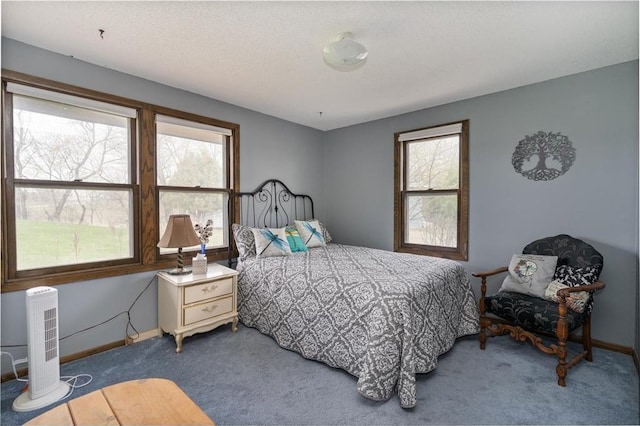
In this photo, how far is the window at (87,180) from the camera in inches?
87.4

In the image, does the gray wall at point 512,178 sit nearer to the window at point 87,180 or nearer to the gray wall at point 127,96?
the gray wall at point 127,96

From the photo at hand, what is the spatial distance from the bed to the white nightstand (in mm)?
216

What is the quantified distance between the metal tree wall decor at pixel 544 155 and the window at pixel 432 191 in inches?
20.8

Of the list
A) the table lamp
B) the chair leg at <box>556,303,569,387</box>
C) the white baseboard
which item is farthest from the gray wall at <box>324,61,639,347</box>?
the white baseboard

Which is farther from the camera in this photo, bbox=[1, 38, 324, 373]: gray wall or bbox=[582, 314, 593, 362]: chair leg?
bbox=[582, 314, 593, 362]: chair leg

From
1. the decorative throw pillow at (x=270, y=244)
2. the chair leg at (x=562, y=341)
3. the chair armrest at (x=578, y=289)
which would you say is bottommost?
the chair leg at (x=562, y=341)

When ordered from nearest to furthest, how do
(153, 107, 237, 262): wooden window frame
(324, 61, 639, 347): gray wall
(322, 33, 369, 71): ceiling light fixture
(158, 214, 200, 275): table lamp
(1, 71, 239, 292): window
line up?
(322, 33, 369, 71): ceiling light fixture
(1, 71, 239, 292): window
(324, 61, 639, 347): gray wall
(158, 214, 200, 275): table lamp
(153, 107, 237, 262): wooden window frame

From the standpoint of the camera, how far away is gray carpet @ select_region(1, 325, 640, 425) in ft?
5.79

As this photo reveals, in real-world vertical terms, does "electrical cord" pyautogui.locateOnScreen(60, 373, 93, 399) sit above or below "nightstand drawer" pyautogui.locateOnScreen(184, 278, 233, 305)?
below

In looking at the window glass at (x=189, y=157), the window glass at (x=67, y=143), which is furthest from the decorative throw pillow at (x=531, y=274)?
the window glass at (x=67, y=143)

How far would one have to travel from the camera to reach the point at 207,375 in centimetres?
218

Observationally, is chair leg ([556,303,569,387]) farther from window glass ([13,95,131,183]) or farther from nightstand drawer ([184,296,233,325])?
window glass ([13,95,131,183])

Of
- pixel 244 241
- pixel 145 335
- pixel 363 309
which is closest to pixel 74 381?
pixel 145 335

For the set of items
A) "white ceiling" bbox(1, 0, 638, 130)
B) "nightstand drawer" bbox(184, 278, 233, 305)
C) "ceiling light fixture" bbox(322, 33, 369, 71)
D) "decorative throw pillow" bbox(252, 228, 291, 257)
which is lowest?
"nightstand drawer" bbox(184, 278, 233, 305)
